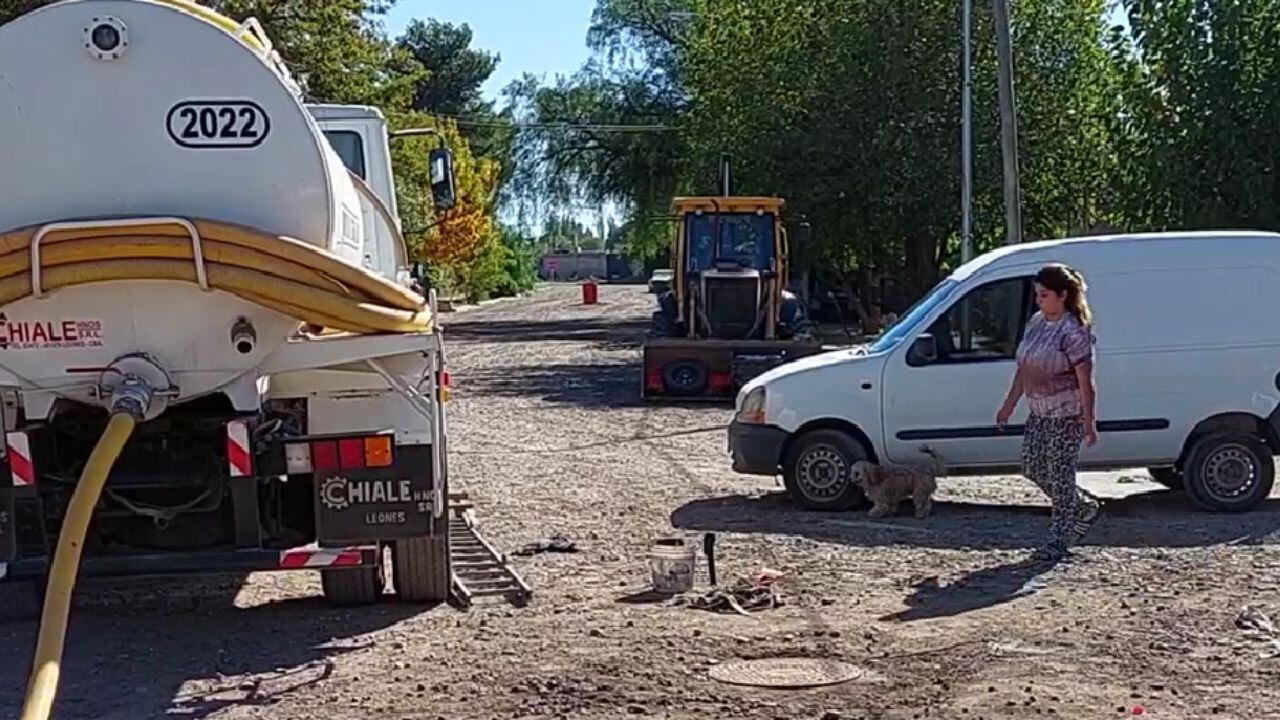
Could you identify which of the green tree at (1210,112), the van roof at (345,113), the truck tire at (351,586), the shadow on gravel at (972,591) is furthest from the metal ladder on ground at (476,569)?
the green tree at (1210,112)

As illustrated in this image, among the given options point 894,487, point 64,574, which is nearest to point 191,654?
point 64,574

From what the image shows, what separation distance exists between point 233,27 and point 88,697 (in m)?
3.17

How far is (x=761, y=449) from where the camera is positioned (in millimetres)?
12891

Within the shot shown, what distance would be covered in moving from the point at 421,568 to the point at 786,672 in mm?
2418

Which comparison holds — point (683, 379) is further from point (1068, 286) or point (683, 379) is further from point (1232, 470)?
point (1068, 286)

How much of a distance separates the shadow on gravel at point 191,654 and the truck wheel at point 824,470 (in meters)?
4.21

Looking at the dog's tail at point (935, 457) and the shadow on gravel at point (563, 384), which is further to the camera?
the shadow on gravel at point (563, 384)

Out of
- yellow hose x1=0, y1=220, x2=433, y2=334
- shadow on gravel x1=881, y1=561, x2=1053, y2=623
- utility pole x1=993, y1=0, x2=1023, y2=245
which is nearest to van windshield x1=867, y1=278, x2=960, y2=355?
shadow on gravel x1=881, y1=561, x2=1053, y2=623

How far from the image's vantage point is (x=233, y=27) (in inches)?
322

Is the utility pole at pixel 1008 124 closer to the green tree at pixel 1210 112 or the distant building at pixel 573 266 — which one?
the green tree at pixel 1210 112

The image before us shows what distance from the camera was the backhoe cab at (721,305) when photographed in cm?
2372

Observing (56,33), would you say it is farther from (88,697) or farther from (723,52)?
(723,52)

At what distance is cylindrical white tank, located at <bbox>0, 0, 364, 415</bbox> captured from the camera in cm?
773

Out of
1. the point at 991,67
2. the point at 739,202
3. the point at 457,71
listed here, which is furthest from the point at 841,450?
the point at 457,71
